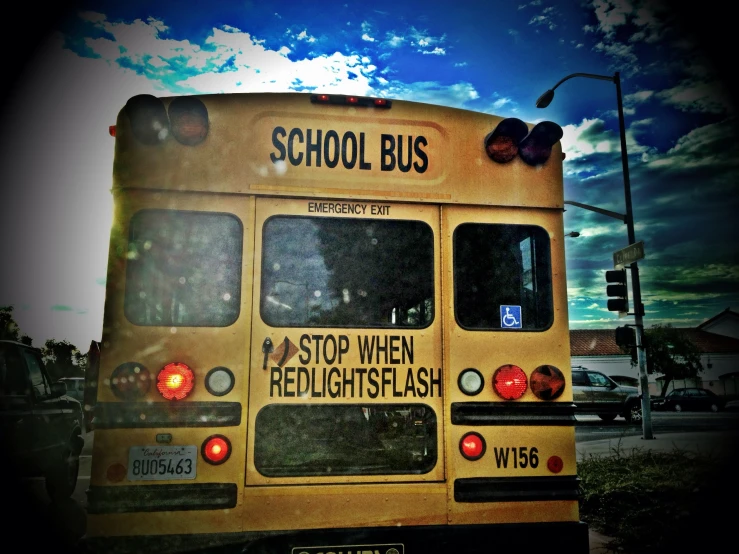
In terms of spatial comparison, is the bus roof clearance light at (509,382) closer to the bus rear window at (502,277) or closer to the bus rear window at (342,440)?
the bus rear window at (502,277)

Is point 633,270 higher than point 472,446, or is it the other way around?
point 633,270

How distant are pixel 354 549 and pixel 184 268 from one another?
174cm

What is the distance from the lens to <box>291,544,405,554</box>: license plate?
295cm

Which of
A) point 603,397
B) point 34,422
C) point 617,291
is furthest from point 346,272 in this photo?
point 603,397

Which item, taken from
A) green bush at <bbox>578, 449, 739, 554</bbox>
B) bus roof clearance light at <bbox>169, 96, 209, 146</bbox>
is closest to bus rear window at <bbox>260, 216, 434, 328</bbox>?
bus roof clearance light at <bbox>169, 96, 209, 146</bbox>

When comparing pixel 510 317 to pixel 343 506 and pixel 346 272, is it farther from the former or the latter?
pixel 343 506

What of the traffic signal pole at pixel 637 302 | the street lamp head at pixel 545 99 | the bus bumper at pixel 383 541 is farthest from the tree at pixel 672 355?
the bus bumper at pixel 383 541

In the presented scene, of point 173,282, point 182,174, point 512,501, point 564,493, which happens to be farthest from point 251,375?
point 564,493

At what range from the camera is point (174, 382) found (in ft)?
9.78

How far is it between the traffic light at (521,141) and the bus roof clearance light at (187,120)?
5.57 ft

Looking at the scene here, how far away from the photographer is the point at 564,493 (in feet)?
Result: 10.8

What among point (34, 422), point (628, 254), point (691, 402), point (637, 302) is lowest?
point (691, 402)

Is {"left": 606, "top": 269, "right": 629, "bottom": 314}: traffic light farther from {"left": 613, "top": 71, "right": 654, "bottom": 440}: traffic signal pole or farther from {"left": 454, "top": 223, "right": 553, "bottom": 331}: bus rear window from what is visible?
{"left": 454, "top": 223, "right": 553, "bottom": 331}: bus rear window

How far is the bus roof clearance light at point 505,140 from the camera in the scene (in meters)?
3.50
